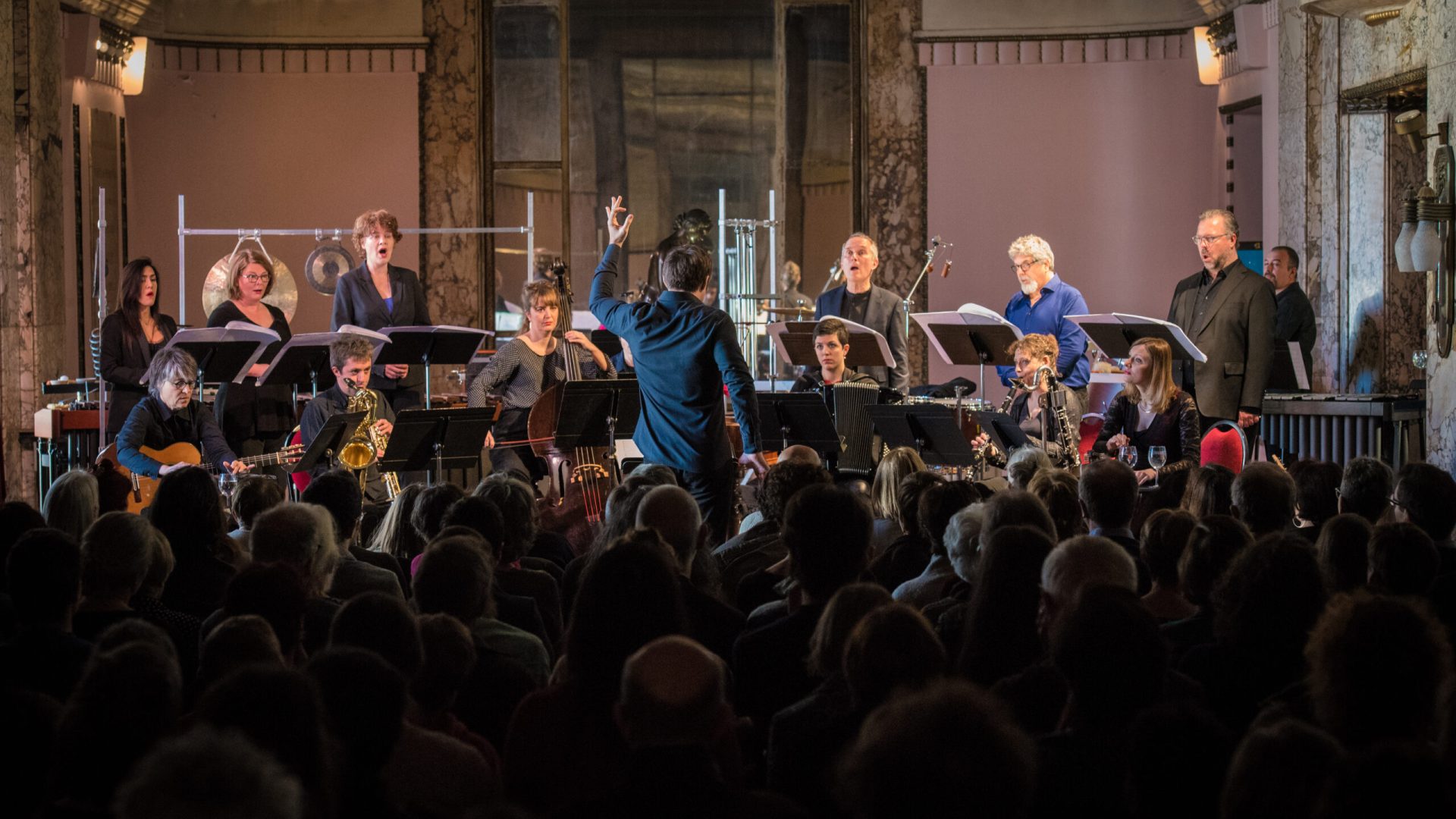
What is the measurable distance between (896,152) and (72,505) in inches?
339

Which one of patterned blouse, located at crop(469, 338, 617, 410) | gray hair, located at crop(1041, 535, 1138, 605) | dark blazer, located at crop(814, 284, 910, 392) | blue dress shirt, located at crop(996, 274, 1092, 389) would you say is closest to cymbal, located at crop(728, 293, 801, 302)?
dark blazer, located at crop(814, 284, 910, 392)

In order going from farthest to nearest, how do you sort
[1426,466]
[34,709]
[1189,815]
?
[1426,466]
[34,709]
[1189,815]

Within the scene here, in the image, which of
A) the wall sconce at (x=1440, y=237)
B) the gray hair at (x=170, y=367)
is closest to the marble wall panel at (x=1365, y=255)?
the wall sconce at (x=1440, y=237)

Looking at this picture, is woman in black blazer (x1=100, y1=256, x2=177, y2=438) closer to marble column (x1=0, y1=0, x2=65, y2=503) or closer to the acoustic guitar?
the acoustic guitar

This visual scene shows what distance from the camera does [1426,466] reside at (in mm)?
4633

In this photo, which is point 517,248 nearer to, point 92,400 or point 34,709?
point 92,400

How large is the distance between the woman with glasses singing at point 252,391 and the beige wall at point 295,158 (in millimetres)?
3675

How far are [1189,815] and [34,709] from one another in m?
1.79

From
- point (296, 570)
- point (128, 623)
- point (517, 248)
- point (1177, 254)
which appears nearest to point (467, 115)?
point (517, 248)

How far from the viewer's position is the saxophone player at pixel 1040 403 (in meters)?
7.57

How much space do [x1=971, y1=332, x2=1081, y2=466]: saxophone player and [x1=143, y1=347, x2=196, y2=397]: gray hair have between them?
12.2ft

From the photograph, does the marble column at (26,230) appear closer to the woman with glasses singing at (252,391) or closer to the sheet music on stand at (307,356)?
the woman with glasses singing at (252,391)

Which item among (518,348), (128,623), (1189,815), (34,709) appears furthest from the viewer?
(518,348)

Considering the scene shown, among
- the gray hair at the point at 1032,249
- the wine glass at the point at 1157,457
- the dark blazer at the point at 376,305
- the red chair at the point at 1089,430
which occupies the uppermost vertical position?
the gray hair at the point at 1032,249
